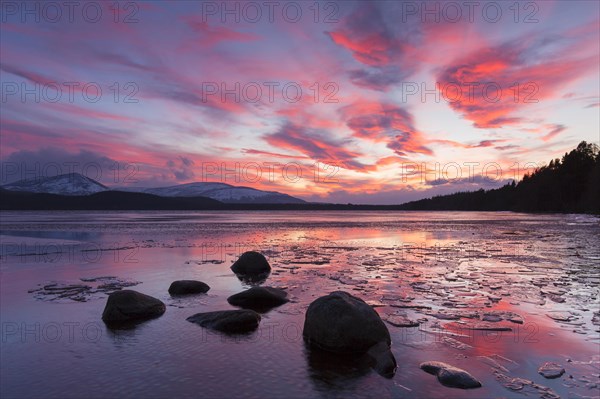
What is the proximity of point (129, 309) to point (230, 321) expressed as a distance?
3011mm

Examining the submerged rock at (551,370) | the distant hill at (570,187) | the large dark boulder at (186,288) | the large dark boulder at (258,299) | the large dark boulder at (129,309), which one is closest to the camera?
the submerged rock at (551,370)

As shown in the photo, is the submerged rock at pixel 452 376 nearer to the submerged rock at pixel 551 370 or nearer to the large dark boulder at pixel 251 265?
the submerged rock at pixel 551 370

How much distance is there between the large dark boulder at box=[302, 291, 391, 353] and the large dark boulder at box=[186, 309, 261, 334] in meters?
1.57

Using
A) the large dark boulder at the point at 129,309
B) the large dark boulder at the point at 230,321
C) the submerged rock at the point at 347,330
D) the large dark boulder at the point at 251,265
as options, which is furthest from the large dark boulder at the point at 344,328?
the large dark boulder at the point at 251,265

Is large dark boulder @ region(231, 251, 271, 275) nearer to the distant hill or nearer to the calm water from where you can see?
the calm water

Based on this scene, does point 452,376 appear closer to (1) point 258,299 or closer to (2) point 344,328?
(2) point 344,328

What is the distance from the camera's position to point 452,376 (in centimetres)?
658

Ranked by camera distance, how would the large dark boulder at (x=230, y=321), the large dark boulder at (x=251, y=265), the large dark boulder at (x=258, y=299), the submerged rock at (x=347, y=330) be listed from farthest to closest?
the large dark boulder at (x=251, y=265) → the large dark boulder at (x=258, y=299) → the large dark boulder at (x=230, y=321) → the submerged rock at (x=347, y=330)

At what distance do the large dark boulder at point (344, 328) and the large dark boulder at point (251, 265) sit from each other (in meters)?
8.76

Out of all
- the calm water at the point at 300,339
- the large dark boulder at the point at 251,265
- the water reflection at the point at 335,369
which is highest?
the large dark boulder at the point at 251,265

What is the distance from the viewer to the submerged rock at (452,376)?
21.0ft

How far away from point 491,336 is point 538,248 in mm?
20597

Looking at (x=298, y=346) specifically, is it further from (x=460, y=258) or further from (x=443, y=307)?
(x=460, y=258)

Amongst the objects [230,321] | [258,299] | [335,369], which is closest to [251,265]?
[258,299]
